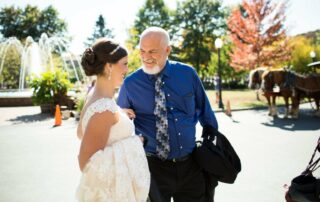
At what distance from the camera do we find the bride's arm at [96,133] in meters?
2.13

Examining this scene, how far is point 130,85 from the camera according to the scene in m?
3.37

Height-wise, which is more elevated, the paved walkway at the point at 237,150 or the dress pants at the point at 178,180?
the dress pants at the point at 178,180

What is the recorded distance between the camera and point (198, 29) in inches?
2259

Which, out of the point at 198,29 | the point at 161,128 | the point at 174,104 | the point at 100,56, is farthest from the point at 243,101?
the point at 198,29

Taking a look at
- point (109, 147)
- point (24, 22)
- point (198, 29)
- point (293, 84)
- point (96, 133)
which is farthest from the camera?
point (24, 22)

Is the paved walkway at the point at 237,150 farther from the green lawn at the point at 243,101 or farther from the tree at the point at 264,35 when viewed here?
the tree at the point at 264,35

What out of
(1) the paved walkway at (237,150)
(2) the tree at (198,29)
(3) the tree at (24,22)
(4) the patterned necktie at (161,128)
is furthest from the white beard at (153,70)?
(3) the tree at (24,22)

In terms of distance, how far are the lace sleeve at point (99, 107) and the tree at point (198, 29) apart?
54410mm

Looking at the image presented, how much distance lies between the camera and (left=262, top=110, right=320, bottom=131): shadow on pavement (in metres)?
11.8

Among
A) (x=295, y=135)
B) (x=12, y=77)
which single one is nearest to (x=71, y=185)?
(x=295, y=135)

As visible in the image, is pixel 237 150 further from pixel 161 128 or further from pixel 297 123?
pixel 161 128

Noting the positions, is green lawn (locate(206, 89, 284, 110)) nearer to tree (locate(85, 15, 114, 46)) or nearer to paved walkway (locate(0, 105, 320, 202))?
paved walkway (locate(0, 105, 320, 202))

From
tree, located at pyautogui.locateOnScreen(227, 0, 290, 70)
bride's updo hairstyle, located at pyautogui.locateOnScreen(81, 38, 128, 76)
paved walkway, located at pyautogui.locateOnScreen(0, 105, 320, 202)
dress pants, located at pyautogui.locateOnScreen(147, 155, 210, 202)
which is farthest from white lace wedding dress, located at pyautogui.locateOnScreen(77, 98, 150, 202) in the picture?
tree, located at pyautogui.locateOnScreen(227, 0, 290, 70)

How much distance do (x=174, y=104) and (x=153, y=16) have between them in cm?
5708
